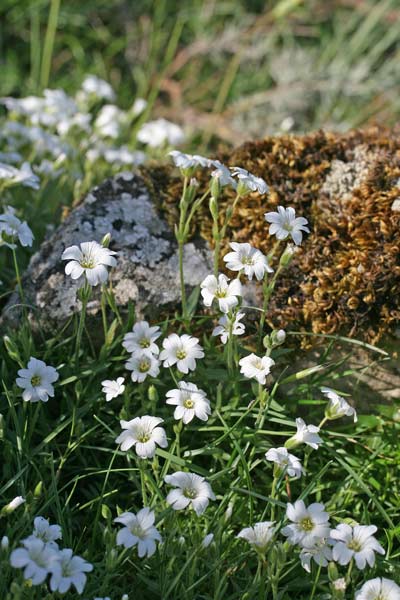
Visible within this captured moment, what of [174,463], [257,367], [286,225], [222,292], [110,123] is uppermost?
[286,225]

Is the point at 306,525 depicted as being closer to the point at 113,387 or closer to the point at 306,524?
the point at 306,524

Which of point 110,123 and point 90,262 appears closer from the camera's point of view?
point 90,262

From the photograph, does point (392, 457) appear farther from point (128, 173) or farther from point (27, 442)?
point (128, 173)

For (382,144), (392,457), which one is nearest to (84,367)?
(392,457)

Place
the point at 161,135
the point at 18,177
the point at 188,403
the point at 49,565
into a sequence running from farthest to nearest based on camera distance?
the point at 161,135 < the point at 18,177 < the point at 188,403 < the point at 49,565

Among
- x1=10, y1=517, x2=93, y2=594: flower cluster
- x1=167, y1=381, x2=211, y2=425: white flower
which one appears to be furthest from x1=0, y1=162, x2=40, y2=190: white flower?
x1=10, y1=517, x2=93, y2=594: flower cluster

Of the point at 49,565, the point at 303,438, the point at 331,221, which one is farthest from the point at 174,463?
the point at 331,221

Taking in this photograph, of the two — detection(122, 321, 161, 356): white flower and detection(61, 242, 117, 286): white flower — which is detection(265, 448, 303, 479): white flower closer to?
detection(122, 321, 161, 356): white flower
